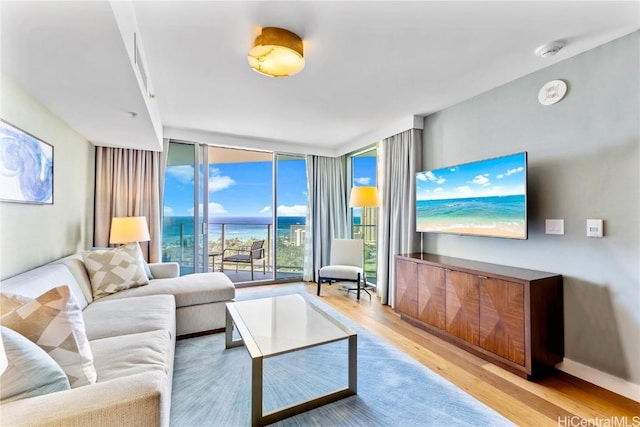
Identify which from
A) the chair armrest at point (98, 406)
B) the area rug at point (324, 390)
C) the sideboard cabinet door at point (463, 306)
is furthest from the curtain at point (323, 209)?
the chair armrest at point (98, 406)

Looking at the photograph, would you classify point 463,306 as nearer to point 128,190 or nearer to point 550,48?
point 550,48

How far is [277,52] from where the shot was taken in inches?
75.0

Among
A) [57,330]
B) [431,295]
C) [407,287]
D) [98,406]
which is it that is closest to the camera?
[98,406]

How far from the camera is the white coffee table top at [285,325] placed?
181cm

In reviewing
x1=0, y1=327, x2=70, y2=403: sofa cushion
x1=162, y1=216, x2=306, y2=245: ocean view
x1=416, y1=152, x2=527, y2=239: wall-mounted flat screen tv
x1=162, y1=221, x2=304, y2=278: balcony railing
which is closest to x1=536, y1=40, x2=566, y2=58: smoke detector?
x1=416, y1=152, x2=527, y2=239: wall-mounted flat screen tv

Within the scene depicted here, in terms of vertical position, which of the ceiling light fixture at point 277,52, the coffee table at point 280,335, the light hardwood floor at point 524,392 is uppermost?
the ceiling light fixture at point 277,52

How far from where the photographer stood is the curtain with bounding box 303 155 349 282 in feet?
16.7

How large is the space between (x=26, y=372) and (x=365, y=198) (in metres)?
3.57

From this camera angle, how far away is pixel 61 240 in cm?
271

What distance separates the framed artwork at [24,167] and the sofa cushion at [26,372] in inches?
52.1

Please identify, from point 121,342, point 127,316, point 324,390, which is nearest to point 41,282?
point 127,316

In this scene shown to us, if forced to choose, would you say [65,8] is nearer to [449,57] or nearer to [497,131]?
[449,57]

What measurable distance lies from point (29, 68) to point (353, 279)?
367 cm

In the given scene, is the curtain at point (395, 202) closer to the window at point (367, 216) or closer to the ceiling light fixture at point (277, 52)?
the window at point (367, 216)
